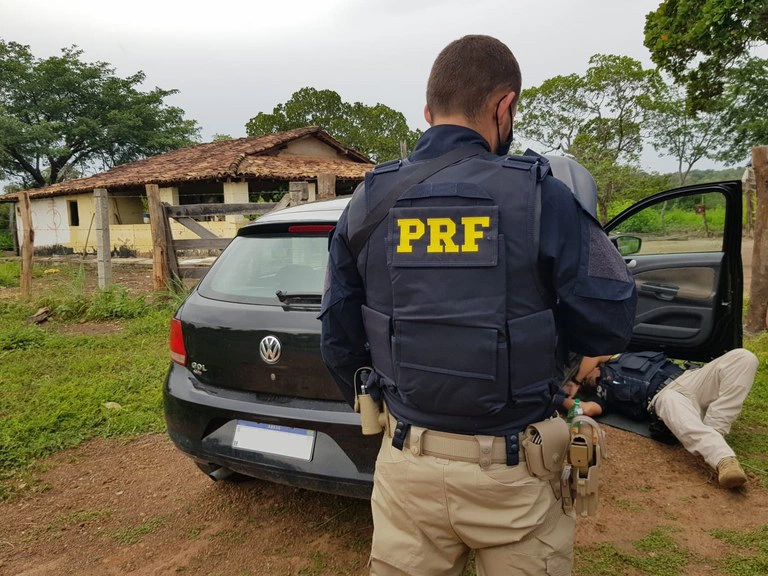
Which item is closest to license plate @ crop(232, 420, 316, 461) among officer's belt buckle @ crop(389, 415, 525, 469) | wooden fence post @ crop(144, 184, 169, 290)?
officer's belt buckle @ crop(389, 415, 525, 469)

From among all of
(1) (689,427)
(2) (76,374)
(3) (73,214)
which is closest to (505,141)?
(1) (689,427)

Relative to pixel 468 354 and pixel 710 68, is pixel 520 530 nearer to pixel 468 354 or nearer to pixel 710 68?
pixel 468 354

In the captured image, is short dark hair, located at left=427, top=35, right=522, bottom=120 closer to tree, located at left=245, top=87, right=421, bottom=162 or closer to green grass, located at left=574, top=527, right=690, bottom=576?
green grass, located at left=574, top=527, right=690, bottom=576

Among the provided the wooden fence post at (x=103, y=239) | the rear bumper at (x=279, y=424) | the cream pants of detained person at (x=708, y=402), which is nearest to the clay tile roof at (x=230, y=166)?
the wooden fence post at (x=103, y=239)

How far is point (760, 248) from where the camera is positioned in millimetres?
5215

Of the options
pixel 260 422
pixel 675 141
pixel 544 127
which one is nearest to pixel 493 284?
pixel 260 422

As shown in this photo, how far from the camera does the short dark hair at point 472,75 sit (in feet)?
4.42

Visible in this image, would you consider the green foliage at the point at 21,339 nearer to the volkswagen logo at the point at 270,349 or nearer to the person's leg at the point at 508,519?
the volkswagen logo at the point at 270,349

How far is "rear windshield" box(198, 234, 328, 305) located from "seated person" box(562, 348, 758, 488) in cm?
140

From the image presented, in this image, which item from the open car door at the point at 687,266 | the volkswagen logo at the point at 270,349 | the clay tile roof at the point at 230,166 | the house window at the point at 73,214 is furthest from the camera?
the house window at the point at 73,214

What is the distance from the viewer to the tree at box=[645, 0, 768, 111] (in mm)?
8945

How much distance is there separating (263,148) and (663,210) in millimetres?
18537

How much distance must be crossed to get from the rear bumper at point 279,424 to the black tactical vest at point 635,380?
2140 millimetres

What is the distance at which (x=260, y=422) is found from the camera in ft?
7.73
